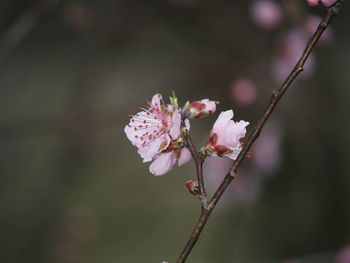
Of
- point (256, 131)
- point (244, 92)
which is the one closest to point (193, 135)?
point (244, 92)

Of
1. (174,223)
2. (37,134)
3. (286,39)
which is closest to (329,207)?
(286,39)

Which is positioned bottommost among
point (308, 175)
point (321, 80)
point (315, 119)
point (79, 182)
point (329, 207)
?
point (329, 207)

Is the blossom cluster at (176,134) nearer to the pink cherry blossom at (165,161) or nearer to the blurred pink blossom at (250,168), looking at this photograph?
the pink cherry blossom at (165,161)

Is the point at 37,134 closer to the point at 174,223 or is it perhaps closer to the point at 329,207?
the point at 174,223

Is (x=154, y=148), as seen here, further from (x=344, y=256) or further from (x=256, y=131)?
(x=344, y=256)

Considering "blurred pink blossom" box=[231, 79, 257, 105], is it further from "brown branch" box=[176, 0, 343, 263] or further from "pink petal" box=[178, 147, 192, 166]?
"brown branch" box=[176, 0, 343, 263]

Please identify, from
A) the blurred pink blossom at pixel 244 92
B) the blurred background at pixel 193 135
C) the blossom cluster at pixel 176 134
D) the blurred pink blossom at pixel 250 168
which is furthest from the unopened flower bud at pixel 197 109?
the blurred pink blossom at pixel 244 92
